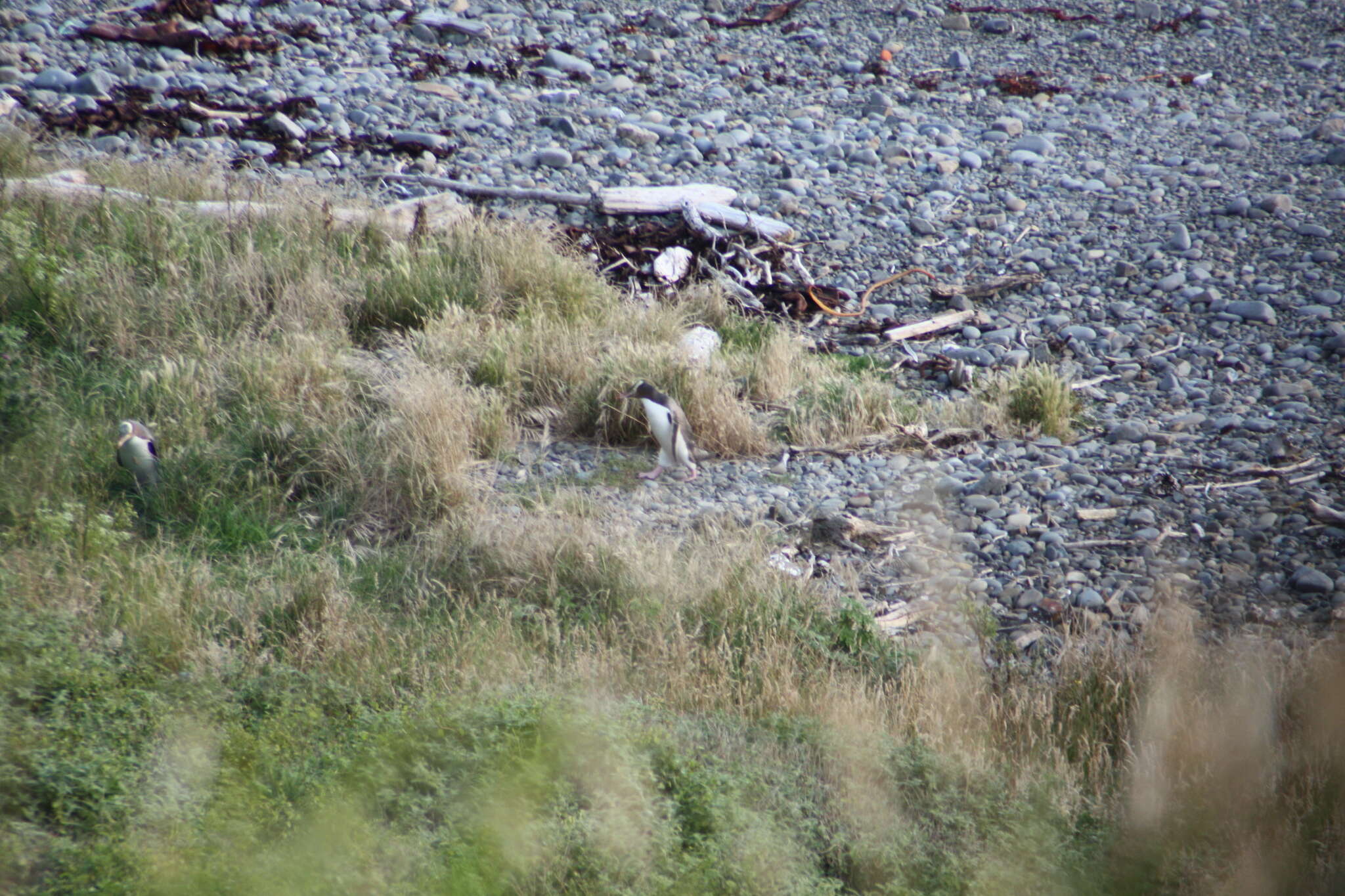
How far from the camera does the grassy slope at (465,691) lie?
3244 mm

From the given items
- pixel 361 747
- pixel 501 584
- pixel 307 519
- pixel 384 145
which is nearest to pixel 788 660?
pixel 501 584

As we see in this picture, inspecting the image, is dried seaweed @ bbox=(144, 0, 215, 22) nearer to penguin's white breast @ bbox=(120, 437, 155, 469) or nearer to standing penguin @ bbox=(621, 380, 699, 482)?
penguin's white breast @ bbox=(120, 437, 155, 469)

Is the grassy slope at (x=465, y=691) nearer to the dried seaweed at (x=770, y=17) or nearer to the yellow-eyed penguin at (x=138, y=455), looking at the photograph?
the yellow-eyed penguin at (x=138, y=455)

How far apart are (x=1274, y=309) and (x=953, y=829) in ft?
24.0

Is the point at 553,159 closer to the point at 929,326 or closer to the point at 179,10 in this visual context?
the point at 929,326

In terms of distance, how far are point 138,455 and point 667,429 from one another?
9.64 feet

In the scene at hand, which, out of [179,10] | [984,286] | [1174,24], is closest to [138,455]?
[984,286]

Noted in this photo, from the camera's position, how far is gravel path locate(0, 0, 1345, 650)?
5980mm

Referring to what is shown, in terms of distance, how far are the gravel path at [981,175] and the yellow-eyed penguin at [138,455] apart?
→ 74.6 inches

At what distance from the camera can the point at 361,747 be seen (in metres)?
3.56

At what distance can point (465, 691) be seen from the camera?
398cm

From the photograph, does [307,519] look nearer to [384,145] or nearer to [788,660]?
[788,660]

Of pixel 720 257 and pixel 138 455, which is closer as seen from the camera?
pixel 138 455

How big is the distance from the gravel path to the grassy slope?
0.72 meters
